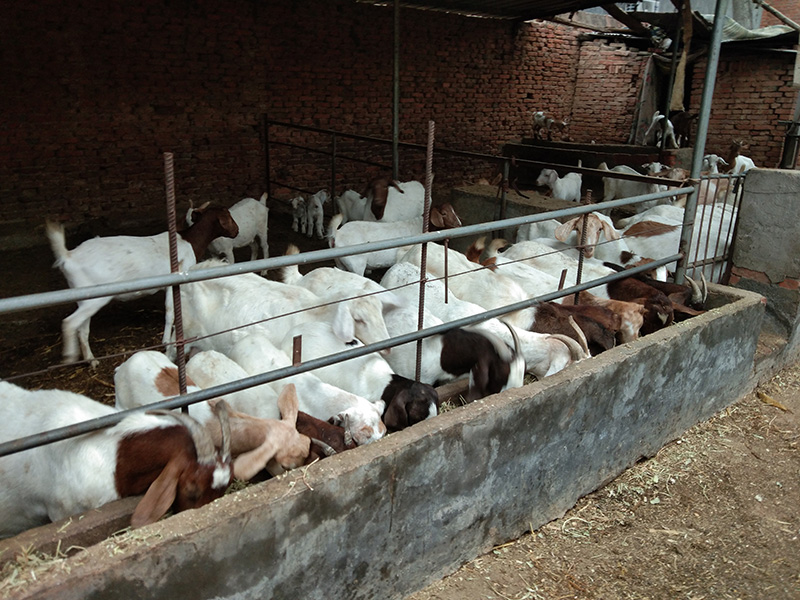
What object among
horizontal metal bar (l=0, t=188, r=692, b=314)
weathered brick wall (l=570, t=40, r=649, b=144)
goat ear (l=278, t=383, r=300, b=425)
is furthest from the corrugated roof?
goat ear (l=278, t=383, r=300, b=425)

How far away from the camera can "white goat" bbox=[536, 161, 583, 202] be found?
1155 cm

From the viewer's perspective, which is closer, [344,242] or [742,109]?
[344,242]

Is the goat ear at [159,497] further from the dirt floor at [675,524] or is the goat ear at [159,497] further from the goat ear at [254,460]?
the dirt floor at [675,524]

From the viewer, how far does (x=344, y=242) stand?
673 centimetres

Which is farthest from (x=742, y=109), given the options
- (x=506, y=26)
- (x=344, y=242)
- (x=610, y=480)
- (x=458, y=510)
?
(x=458, y=510)

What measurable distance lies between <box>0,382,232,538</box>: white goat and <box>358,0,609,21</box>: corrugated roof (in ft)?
34.7

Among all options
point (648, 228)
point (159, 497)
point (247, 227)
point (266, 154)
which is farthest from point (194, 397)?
point (266, 154)

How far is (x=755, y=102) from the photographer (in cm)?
1380

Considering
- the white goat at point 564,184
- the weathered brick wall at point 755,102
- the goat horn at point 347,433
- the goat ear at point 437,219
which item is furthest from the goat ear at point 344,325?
the weathered brick wall at point 755,102

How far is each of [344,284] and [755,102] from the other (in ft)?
41.9

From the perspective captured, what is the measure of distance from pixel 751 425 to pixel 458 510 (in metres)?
2.92

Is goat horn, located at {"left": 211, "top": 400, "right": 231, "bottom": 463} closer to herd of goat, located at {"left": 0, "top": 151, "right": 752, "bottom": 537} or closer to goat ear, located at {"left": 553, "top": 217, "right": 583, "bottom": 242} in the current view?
herd of goat, located at {"left": 0, "top": 151, "right": 752, "bottom": 537}

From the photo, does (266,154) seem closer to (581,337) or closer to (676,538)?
(581,337)

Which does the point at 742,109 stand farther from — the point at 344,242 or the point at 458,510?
the point at 458,510
